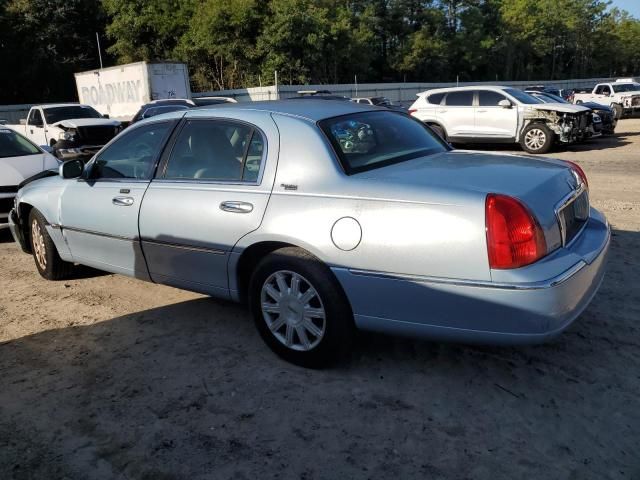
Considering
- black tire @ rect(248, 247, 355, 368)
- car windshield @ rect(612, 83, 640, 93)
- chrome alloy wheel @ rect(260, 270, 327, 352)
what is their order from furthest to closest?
car windshield @ rect(612, 83, 640, 93)
chrome alloy wheel @ rect(260, 270, 327, 352)
black tire @ rect(248, 247, 355, 368)

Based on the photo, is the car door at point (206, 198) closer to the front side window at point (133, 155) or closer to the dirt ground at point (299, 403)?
the front side window at point (133, 155)

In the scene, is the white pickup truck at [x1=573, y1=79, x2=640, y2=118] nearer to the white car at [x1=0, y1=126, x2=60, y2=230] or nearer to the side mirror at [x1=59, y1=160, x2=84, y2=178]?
the white car at [x1=0, y1=126, x2=60, y2=230]

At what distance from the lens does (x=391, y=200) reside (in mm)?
3064

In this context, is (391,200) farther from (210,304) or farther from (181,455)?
(210,304)

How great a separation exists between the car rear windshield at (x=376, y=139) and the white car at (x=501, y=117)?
10.6m

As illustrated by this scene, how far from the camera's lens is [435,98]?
1549 cm

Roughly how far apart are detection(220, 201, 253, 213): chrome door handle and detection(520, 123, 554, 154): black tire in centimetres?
1197

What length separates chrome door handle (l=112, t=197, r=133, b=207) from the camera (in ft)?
14.0

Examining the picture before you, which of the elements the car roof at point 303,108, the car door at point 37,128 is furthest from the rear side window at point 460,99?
the car roof at point 303,108

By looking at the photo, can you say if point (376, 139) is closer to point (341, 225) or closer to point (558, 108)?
point (341, 225)

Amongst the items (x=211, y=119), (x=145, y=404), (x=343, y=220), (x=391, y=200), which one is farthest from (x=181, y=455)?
(x=211, y=119)

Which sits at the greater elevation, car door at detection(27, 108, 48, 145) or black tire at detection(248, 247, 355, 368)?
car door at detection(27, 108, 48, 145)

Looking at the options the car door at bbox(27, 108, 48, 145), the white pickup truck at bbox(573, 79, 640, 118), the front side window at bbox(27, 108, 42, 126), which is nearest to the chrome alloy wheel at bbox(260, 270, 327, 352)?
the car door at bbox(27, 108, 48, 145)

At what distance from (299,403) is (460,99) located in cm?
1325
